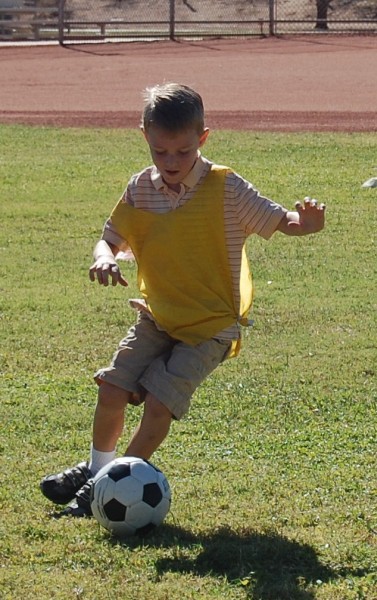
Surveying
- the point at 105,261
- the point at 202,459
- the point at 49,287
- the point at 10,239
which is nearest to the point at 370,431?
the point at 202,459

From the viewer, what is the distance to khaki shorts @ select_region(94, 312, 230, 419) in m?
4.14

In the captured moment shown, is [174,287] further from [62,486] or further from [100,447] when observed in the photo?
[62,486]

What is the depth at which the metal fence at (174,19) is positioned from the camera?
34812 millimetres

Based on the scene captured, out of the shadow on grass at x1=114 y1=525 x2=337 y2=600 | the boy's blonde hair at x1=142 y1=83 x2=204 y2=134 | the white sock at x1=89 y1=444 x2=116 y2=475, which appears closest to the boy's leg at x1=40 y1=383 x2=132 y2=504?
the white sock at x1=89 y1=444 x2=116 y2=475

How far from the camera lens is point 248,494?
4352 mm

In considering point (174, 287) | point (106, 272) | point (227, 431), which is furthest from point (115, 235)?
point (227, 431)

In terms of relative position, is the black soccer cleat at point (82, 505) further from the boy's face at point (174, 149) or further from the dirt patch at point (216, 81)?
the dirt patch at point (216, 81)

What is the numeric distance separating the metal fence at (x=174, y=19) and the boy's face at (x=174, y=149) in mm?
30147

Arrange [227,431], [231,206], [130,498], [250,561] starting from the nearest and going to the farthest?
[250,561] → [130,498] → [231,206] → [227,431]

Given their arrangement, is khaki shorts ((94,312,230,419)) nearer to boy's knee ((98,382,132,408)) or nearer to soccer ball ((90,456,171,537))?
boy's knee ((98,382,132,408))

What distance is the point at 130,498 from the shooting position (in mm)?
3969

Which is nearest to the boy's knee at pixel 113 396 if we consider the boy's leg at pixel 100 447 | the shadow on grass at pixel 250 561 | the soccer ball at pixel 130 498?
the boy's leg at pixel 100 447

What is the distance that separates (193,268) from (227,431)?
1.06 m

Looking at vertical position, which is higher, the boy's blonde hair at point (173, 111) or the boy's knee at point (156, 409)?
the boy's blonde hair at point (173, 111)
